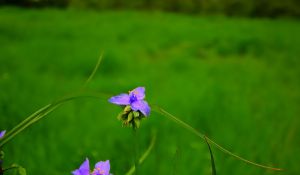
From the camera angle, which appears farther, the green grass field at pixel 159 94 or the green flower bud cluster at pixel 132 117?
the green grass field at pixel 159 94

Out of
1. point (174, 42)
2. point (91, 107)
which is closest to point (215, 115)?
point (91, 107)

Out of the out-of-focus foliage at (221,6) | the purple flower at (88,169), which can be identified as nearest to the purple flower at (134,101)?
the purple flower at (88,169)

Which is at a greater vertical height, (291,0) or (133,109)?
(133,109)

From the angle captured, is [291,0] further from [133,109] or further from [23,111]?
[133,109]

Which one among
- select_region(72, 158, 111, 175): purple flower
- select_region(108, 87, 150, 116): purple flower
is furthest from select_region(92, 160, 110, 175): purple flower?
select_region(108, 87, 150, 116): purple flower

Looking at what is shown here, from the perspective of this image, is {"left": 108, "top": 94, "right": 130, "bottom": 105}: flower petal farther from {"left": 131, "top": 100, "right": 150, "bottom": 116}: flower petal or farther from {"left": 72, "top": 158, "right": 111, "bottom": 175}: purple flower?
{"left": 72, "top": 158, "right": 111, "bottom": 175}: purple flower

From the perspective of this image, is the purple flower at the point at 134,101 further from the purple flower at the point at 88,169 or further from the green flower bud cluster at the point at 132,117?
the purple flower at the point at 88,169
